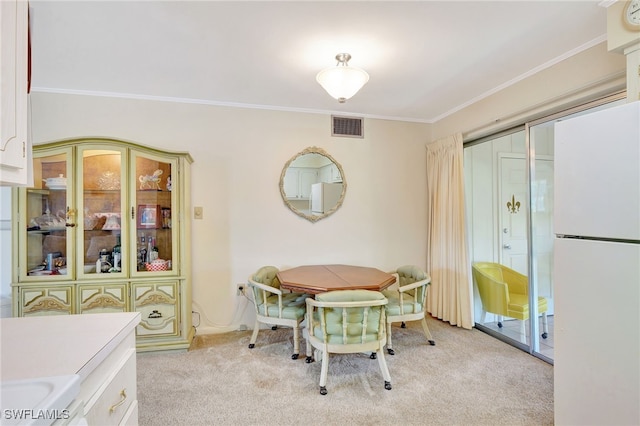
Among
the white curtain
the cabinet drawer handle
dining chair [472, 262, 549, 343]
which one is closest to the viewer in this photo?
the cabinet drawer handle

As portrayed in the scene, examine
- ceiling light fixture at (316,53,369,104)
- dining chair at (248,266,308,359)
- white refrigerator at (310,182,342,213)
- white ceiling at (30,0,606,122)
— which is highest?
white ceiling at (30,0,606,122)

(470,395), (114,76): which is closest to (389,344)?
(470,395)

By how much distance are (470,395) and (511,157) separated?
240cm

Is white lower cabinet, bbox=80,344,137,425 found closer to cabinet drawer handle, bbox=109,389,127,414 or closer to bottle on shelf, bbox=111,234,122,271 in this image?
cabinet drawer handle, bbox=109,389,127,414

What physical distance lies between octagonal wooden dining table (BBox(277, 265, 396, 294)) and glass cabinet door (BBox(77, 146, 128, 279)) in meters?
1.55

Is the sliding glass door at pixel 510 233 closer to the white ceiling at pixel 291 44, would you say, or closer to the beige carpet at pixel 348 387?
the beige carpet at pixel 348 387

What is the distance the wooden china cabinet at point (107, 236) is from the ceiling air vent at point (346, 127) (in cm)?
176

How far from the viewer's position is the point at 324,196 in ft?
12.0

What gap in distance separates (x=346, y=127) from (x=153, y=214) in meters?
2.35

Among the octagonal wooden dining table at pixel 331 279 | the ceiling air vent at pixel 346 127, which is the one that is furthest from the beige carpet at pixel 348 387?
the ceiling air vent at pixel 346 127

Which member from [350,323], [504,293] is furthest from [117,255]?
[504,293]

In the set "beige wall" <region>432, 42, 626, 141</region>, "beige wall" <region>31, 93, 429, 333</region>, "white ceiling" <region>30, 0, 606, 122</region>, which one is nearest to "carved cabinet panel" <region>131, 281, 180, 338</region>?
"beige wall" <region>31, 93, 429, 333</region>

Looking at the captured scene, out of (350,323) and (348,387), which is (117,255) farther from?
(348,387)

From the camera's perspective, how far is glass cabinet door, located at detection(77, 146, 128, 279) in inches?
106
